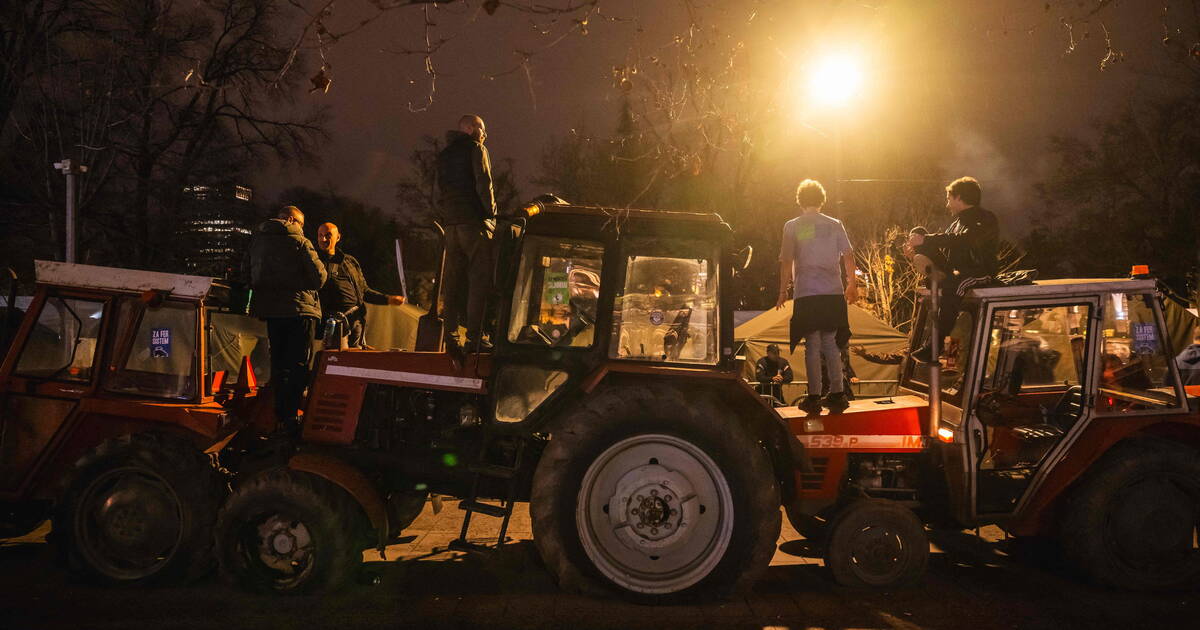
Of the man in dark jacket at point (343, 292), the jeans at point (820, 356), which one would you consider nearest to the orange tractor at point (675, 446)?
the jeans at point (820, 356)

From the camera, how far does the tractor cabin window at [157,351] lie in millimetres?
5750

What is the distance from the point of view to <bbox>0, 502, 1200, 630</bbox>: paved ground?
473 cm

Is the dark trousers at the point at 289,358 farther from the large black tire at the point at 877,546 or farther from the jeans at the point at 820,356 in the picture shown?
the large black tire at the point at 877,546

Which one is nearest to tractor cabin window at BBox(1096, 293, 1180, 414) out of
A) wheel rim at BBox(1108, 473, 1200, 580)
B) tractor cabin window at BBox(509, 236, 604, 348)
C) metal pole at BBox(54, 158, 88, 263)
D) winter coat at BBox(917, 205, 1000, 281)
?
wheel rim at BBox(1108, 473, 1200, 580)

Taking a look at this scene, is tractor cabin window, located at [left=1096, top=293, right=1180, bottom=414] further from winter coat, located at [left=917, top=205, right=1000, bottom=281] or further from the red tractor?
winter coat, located at [left=917, top=205, right=1000, bottom=281]

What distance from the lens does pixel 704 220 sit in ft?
17.2

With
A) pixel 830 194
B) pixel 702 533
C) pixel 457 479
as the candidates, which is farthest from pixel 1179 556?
pixel 830 194

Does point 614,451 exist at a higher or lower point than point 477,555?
higher

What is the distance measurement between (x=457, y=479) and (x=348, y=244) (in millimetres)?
36189

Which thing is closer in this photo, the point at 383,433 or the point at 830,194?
the point at 383,433

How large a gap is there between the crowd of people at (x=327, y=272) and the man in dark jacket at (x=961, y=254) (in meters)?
3.24

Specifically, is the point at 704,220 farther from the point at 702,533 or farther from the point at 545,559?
the point at 545,559

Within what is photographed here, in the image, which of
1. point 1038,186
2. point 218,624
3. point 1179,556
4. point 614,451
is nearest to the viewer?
point 218,624

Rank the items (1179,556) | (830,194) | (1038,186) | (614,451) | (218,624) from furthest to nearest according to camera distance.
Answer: (1038,186)
(830,194)
(1179,556)
(614,451)
(218,624)
